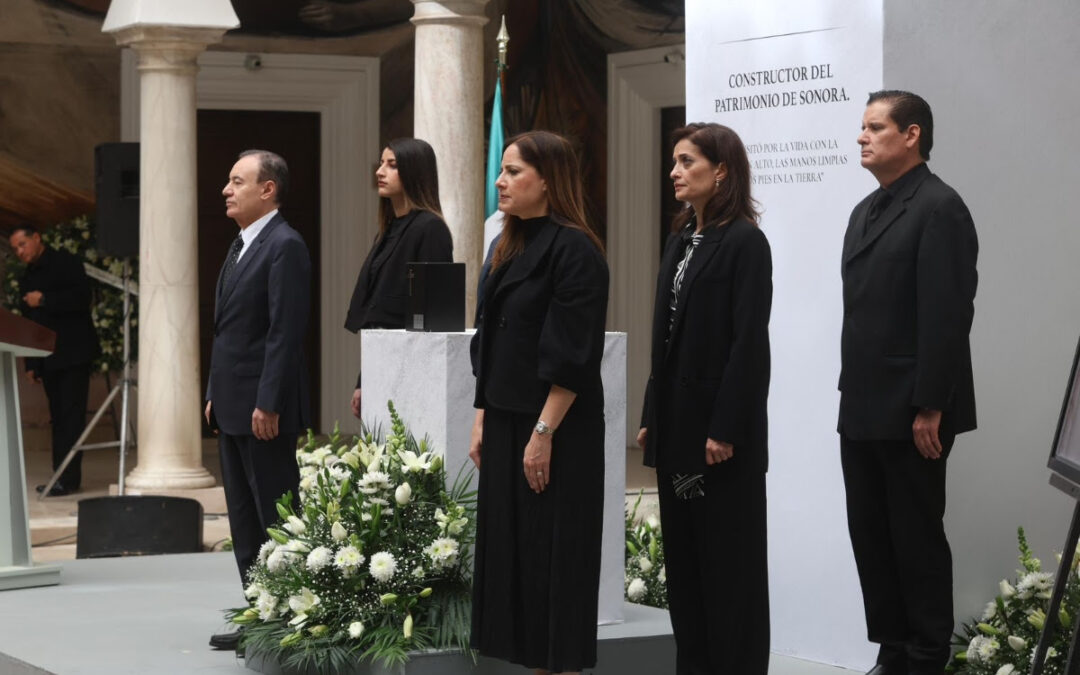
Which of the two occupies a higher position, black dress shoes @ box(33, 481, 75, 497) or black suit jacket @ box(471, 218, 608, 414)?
black suit jacket @ box(471, 218, 608, 414)

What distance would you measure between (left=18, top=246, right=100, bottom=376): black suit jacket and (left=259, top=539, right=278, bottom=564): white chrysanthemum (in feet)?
23.4

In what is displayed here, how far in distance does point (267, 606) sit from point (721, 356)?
172cm

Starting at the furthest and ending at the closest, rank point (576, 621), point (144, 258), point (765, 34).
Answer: point (144, 258) → point (765, 34) → point (576, 621)

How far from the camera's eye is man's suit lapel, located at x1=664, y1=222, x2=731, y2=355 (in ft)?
16.7

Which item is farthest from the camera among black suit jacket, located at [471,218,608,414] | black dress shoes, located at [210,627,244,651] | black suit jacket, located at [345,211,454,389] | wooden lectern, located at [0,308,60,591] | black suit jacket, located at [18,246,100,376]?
black suit jacket, located at [18,246,100,376]

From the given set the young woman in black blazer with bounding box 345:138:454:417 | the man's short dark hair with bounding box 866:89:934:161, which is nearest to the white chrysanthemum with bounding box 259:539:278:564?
the young woman in black blazer with bounding box 345:138:454:417

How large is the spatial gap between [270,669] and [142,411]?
6.34 m

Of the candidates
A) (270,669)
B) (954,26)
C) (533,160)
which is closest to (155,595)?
(270,669)

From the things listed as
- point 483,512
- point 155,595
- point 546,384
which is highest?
point 546,384

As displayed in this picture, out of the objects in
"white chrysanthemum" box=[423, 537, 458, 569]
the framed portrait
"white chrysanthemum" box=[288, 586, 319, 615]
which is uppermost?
the framed portrait

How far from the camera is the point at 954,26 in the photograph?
5.92 meters

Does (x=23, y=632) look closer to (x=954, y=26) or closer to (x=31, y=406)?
(x=954, y=26)

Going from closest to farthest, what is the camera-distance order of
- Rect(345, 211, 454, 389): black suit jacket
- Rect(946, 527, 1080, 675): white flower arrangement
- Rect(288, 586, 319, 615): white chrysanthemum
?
Rect(946, 527, 1080, 675): white flower arrangement, Rect(288, 586, 319, 615): white chrysanthemum, Rect(345, 211, 454, 389): black suit jacket

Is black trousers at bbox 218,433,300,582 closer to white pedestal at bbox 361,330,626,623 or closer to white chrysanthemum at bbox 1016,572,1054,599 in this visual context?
white pedestal at bbox 361,330,626,623
